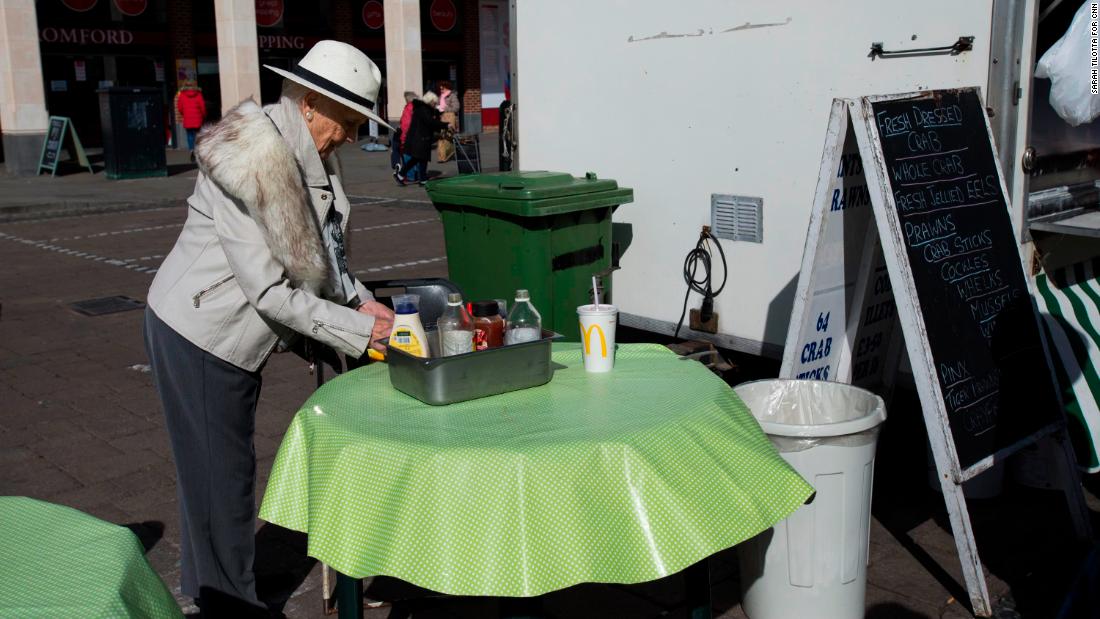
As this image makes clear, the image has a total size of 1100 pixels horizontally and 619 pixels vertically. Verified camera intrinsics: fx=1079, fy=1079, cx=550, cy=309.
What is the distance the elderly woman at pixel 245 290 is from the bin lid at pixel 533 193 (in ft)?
6.66

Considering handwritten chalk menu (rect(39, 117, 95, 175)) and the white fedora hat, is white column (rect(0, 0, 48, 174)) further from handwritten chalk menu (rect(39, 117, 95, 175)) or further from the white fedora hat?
the white fedora hat

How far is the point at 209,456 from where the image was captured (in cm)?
341

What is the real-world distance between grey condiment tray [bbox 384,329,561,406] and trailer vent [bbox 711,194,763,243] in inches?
96.3

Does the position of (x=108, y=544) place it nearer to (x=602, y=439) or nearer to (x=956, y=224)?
(x=602, y=439)

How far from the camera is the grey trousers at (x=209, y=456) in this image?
130 inches

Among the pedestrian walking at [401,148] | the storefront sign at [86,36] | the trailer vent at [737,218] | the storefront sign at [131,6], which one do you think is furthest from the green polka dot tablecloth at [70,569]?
the storefront sign at [131,6]

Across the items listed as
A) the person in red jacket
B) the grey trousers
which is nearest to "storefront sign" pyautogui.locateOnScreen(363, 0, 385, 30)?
the person in red jacket

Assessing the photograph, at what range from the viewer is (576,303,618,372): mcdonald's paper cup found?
3180mm

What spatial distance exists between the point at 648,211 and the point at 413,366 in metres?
3.14

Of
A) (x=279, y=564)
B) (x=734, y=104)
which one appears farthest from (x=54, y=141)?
(x=279, y=564)

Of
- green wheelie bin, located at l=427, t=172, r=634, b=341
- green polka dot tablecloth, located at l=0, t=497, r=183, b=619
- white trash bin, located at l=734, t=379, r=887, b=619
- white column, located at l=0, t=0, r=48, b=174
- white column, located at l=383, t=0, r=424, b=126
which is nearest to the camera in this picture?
green polka dot tablecloth, located at l=0, t=497, r=183, b=619

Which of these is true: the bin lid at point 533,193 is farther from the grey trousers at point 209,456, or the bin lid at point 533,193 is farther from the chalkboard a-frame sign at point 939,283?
the grey trousers at point 209,456

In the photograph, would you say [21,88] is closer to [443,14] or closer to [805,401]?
[443,14]

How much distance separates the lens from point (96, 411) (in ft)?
20.0
